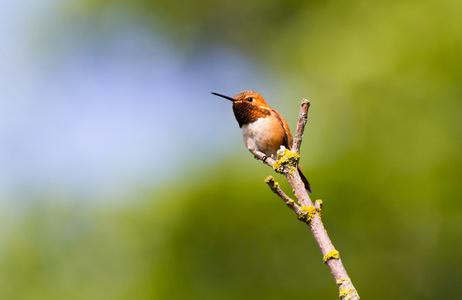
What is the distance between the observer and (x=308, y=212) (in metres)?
1.98

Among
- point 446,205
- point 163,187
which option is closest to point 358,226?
point 446,205

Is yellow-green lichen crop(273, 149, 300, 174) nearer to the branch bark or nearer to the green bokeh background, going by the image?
the branch bark

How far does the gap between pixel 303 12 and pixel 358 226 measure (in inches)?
488

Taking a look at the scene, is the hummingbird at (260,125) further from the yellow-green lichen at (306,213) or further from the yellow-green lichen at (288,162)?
the yellow-green lichen at (306,213)

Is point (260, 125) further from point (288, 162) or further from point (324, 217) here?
point (324, 217)

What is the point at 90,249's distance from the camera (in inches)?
451

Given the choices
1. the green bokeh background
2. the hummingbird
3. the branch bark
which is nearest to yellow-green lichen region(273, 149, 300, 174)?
the branch bark

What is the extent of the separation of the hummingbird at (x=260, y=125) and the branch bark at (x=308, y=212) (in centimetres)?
126

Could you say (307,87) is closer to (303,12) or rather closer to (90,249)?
(303,12)

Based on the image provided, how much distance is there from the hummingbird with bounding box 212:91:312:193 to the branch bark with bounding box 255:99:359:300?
1256 millimetres

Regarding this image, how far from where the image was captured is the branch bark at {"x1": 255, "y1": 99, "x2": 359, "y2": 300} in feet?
5.79

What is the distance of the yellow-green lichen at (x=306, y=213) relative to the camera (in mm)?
1978

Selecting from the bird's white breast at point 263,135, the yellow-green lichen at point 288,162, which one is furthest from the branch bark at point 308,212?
the bird's white breast at point 263,135

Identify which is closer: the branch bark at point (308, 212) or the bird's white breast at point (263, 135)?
the branch bark at point (308, 212)
